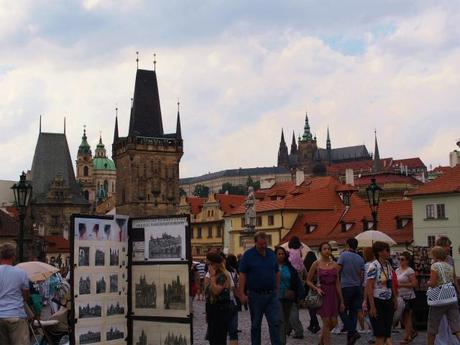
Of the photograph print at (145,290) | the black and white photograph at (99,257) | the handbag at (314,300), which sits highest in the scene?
the black and white photograph at (99,257)

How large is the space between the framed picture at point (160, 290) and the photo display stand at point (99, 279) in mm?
186

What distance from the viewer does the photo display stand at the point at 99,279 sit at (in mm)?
9406

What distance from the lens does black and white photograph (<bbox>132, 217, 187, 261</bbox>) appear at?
951 centimetres

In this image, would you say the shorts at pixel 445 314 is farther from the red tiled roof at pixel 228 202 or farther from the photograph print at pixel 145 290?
the red tiled roof at pixel 228 202

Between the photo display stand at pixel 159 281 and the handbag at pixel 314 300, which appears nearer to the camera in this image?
the photo display stand at pixel 159 281

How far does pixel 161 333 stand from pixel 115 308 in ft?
2.42

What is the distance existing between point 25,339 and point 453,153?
5800cm

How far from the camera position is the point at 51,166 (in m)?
105

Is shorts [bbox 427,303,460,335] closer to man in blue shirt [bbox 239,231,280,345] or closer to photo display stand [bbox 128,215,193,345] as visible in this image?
man in blue shirt [bbox 239,231,280,345]

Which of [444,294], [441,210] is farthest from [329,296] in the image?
[441,210]

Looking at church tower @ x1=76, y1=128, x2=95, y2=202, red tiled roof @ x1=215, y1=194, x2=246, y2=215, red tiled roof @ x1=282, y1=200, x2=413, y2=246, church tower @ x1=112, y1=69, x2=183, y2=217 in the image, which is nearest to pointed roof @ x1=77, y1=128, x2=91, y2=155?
church tower @ x1=76, y1=128, x2=95, y2=202

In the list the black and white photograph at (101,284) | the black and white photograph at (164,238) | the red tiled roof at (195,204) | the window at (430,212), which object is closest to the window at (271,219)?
the window at (430,212)

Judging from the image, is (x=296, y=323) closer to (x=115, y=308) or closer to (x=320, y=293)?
(x=320, y=293)

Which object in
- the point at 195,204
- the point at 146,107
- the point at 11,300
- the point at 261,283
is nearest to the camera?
the point at 11,300
